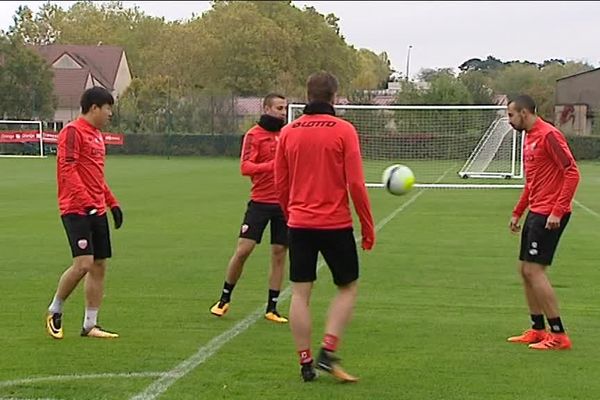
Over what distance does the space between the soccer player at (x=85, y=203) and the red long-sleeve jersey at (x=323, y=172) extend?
6.77ft

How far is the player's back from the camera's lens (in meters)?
6.55

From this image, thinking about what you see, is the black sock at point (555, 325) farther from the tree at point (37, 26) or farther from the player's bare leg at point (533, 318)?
the tree at point (37, 26)

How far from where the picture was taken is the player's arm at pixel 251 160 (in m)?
8.91

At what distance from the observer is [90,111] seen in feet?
26.8

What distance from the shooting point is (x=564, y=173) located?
7.72 meters

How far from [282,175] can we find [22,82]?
60186 millimetres

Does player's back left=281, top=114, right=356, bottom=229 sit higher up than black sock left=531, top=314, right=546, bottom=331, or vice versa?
player's back left=281, top=114, right=356, bottom=229

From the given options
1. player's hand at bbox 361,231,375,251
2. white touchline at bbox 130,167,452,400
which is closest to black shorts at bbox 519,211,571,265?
player's hand at bbox 361,231,375,251

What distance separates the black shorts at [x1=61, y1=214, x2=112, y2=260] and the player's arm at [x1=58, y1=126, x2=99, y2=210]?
15 cm

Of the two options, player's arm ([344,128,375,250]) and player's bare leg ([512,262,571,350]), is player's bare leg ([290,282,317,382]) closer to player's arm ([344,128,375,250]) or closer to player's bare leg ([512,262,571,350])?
player's arm ([344,128,375,250])

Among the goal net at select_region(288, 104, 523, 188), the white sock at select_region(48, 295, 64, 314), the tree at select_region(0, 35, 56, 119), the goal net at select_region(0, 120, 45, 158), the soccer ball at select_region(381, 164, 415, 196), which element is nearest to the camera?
the soccer ball at select_region(381, 164, 415, 196)

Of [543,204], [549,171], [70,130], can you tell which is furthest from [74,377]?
[549,171]

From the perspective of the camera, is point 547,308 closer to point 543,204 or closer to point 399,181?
point 543,204

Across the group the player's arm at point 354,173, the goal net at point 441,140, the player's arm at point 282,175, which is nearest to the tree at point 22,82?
the goal net at point 441,140
